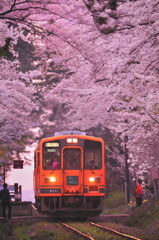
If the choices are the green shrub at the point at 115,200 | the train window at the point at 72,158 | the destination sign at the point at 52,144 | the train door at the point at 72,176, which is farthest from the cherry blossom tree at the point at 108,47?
the green shrub at the point at 115,200

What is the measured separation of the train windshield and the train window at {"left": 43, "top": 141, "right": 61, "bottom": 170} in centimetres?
101

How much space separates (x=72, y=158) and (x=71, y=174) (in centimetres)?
61

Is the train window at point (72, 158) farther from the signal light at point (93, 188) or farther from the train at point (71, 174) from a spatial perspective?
the signal light at point (93, 188)

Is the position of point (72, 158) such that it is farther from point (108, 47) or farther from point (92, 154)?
point (108, 47)

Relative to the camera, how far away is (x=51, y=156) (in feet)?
74.0

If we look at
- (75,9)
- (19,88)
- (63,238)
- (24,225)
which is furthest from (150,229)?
(19,88)

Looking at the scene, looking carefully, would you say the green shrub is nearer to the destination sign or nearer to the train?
the train

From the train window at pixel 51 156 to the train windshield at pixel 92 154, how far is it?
1.01 meters

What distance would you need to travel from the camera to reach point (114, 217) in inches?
Result: 953

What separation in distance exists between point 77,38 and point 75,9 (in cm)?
145

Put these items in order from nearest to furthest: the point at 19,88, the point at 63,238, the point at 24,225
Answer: the point at 63,238, the point at 24,225, the point at 19,88

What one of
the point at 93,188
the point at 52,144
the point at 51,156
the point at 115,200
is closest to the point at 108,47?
the point at 52,144

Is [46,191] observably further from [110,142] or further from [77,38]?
[110,142]

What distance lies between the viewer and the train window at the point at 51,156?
22438 mm
